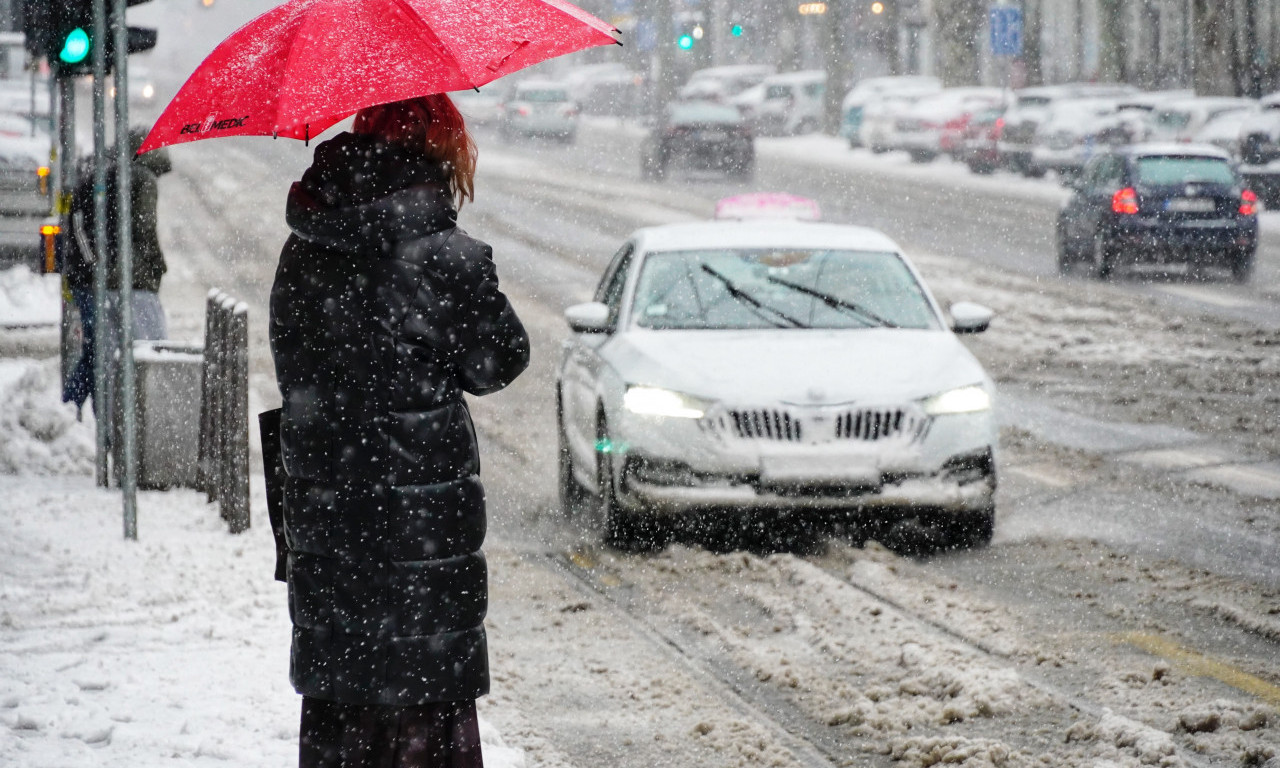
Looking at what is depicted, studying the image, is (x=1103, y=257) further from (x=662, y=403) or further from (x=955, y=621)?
(x=955, y=621)

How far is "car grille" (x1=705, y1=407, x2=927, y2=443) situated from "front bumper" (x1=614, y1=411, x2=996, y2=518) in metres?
0.03

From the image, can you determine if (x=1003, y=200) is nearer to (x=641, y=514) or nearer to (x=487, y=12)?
(x=641, y=514)

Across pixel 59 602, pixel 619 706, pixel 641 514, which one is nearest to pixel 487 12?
pixel 619 706

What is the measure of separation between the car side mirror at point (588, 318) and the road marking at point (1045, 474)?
2.60 metres

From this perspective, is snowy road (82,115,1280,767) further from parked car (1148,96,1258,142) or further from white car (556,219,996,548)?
parked car (1148,96,1258,142)

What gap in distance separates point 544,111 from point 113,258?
40842 millimetres

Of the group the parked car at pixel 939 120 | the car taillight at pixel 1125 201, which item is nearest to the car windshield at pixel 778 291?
the car taillight at pixel 1125 201

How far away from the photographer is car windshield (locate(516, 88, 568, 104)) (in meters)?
49.2

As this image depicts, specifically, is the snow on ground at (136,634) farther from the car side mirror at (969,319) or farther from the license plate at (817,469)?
the car side mirror at (969,319)

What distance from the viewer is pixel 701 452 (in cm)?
771

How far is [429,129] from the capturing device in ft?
11.3

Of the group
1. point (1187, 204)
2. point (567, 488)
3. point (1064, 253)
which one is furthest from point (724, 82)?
point (567, 488)

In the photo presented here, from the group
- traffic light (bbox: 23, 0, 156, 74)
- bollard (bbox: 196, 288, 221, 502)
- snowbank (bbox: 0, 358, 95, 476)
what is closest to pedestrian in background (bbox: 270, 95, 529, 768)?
traffic light (bbox: 23, 0, 156, 74)

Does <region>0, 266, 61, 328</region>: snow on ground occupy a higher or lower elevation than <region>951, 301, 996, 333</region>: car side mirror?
lower
